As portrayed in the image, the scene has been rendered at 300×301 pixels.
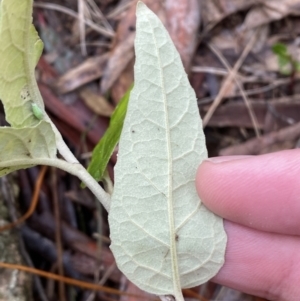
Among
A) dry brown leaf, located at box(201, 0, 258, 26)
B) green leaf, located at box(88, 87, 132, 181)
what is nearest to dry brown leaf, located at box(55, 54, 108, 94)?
dry brown leaf, located at box(201, 0, 258, 26)

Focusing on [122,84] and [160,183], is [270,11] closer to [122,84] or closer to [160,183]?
[122,84]

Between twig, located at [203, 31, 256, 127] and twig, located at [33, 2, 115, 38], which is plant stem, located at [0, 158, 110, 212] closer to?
twig, located at [203, 31, 256, 127]

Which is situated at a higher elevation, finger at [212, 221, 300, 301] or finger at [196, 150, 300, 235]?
finger at [196, 150, 300, 235]

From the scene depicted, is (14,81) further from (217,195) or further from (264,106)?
(264,106)

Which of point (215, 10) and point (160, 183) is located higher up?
point (215, 10)

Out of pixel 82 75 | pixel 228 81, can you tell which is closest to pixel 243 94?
pixel 228 81

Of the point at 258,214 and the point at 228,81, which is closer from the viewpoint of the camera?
the point at 258,214

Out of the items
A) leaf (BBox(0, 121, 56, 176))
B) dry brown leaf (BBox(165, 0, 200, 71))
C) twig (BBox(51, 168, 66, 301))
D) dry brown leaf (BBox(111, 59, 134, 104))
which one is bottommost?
twig (BBox(51, 168, 66, 301))

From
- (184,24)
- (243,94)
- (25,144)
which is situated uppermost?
(184,24)
